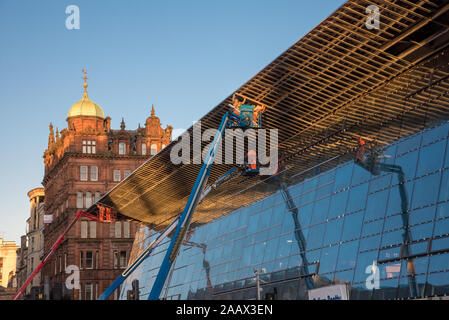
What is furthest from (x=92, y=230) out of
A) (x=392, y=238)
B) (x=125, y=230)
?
(x=392, y=238)

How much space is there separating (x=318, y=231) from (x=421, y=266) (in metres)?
11.6

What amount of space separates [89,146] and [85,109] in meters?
6.96

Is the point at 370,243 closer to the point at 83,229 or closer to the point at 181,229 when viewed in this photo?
the point at 181,229

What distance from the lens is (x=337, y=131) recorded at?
48812 millimetres

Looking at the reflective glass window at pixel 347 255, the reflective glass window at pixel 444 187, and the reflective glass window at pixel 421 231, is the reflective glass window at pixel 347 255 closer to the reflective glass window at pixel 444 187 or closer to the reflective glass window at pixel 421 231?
the reflective glass window at pixel 421 231

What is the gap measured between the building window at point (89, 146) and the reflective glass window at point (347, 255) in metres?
77.1

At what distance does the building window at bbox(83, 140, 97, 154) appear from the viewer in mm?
113938

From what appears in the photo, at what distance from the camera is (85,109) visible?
385 ft

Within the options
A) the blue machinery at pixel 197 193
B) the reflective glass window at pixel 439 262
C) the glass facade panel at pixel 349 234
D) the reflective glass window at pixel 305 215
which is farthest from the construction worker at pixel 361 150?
the reflective glass window at pixel 439 262

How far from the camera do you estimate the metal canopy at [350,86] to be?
126 ft

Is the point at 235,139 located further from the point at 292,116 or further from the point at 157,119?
the point at 157,119
